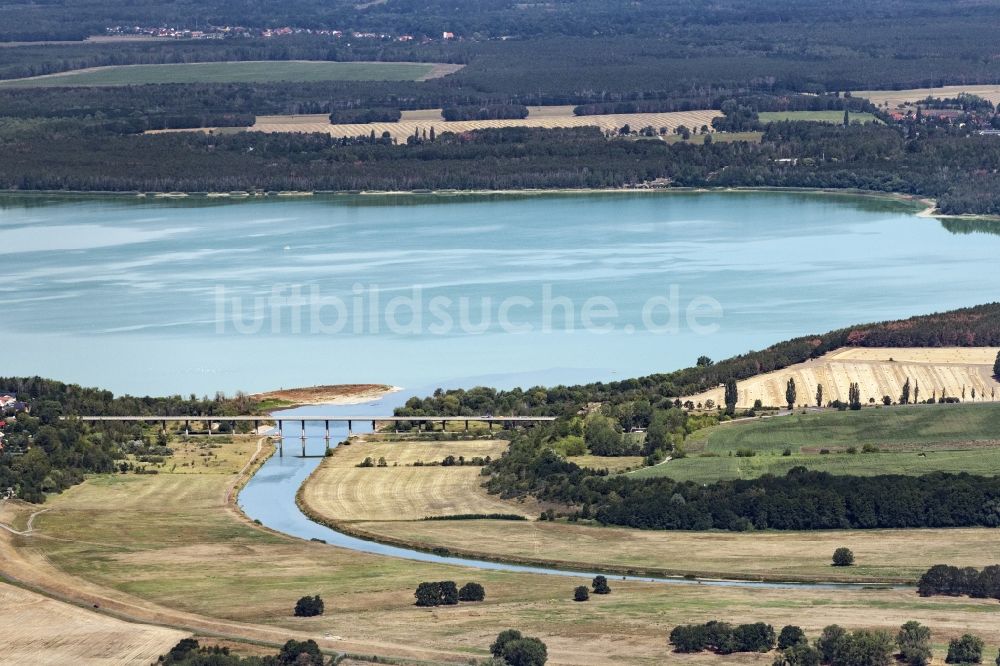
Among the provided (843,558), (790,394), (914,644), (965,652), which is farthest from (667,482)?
(965,652)

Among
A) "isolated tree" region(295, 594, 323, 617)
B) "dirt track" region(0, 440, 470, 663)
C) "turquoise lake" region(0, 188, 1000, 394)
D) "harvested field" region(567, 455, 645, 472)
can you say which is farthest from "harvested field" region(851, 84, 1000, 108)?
"isolated tree" region(295, 594, 323, 617)

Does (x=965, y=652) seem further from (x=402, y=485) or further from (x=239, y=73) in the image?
(x=239, y=73)

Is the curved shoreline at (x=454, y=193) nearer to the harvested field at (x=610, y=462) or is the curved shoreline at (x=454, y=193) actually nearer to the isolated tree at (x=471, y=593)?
the harvested field at (x=610, y=462)

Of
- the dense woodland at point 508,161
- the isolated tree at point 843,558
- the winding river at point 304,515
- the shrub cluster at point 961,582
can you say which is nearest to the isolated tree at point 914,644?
the shrub cluster at point 961,582

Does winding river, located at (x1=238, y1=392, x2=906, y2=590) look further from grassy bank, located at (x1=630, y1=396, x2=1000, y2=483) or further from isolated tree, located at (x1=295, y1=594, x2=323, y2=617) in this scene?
grassy bank, located at (x1=630, y1=396, x2=1000, y2=483)

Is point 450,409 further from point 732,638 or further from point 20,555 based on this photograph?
point 732,638

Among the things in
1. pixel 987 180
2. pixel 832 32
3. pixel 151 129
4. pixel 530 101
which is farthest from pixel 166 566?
pixel 832 32
